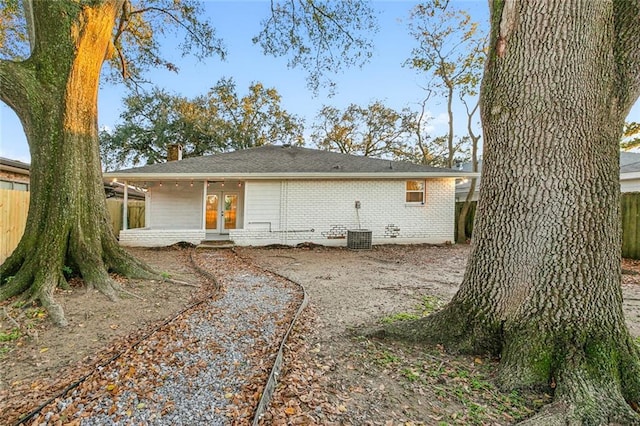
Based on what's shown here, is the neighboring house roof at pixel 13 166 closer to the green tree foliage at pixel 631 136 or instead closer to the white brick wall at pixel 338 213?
the white brick wall at pixel 338 213

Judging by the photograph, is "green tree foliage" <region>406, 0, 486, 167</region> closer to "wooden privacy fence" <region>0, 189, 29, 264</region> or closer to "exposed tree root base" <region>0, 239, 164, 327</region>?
"exposed tree root base" <region>0, 239, 164, 327</region>

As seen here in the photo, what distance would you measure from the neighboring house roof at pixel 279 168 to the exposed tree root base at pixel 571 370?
344 inches

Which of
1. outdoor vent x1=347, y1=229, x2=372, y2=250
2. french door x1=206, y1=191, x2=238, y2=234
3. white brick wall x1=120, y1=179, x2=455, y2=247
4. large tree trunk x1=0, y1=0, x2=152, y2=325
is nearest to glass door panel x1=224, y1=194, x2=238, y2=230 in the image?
french door x1=206, y1=191, x2=238, y2=234

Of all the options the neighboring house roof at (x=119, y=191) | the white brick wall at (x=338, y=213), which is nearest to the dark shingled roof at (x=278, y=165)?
the white brick wall at (x=338, y=213)

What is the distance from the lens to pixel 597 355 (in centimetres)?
225

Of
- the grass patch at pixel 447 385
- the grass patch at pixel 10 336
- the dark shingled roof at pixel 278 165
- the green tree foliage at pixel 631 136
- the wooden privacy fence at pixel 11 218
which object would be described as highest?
the green tree foliage at pixel 631 136

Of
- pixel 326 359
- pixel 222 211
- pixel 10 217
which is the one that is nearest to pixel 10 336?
pixel 326 359

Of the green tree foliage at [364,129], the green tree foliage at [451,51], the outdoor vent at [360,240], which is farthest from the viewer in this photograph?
the green tree foliage at [364,129]

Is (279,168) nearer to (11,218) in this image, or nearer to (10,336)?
(11,218)

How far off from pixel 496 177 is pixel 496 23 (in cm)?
147

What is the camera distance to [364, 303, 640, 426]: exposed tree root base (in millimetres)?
1968

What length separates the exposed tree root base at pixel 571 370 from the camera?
1.97m

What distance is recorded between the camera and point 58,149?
4590 millimetres

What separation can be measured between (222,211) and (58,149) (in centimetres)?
821
